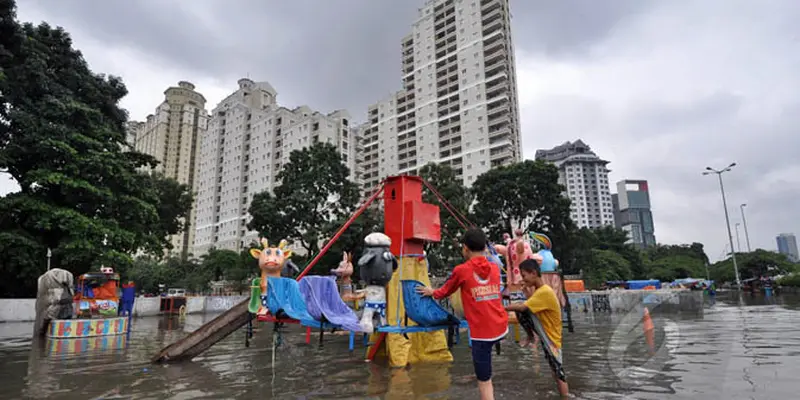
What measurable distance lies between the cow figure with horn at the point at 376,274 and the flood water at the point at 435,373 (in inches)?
42.6

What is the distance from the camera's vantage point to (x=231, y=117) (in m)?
95.6

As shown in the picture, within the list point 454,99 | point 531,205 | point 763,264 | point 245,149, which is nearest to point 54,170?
point 531,205

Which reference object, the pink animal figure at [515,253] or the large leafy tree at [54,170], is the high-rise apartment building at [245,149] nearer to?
the large leafy tree at [54,170]

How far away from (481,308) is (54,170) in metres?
23.7

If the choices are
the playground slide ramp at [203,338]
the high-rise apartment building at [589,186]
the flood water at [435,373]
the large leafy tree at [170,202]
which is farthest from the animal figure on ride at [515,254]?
the high-rise apartment building at [589,186]

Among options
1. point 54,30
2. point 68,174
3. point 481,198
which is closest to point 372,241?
point 68,174

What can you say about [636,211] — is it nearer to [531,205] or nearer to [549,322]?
[531,205]

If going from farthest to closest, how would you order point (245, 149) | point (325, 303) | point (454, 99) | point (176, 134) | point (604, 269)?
point (176, 134), point (245, 149), point (454, 99), point (604, 269), point (325, 303)

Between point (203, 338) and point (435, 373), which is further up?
point (203, 338)

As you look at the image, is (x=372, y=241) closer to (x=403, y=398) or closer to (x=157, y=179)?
(x=403, y=398)

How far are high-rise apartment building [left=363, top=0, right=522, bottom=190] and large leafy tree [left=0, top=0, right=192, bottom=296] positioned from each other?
52.6 m

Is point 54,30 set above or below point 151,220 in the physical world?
above

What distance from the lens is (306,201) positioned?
3247 cm

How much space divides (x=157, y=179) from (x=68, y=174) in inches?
647
